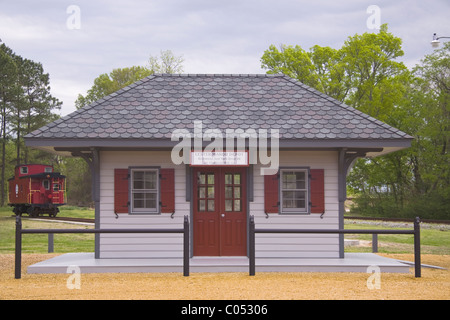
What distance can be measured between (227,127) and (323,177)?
2.45 m

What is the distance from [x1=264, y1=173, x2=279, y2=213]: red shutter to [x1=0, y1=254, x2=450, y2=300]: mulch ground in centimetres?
196

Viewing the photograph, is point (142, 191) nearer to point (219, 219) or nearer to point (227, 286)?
point (219, 219)

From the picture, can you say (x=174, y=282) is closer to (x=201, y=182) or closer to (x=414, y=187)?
(x=201, y=182)

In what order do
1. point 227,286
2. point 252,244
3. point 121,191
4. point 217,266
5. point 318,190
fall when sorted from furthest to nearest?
point 318,190 < point 121,191 < point 217,266 < point 252,244 < point 227,286

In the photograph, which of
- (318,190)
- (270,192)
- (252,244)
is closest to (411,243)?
(318,190)

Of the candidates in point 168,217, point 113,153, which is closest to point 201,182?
point 168,217

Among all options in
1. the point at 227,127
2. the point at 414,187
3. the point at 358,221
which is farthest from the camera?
the point at 414,187

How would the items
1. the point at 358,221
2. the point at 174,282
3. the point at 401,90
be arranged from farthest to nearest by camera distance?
the point at 401,90, the point at 358,221, the point at 174,282

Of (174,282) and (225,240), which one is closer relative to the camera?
(174,282)

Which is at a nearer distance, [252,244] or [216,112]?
[252,244]

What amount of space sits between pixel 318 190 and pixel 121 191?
175 inches

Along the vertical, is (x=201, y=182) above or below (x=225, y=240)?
above

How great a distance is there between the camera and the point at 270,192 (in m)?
12.5

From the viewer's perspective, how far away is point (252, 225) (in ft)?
34.3
